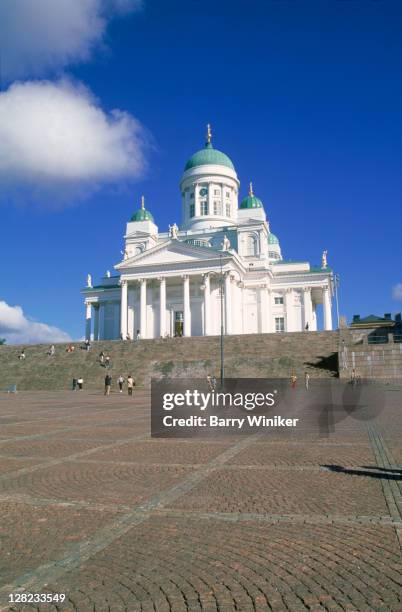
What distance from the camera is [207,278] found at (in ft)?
193

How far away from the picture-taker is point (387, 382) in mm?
33688

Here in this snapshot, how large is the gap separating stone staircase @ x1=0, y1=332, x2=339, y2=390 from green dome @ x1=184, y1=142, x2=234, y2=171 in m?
37.9

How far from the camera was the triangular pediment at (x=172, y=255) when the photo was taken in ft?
197

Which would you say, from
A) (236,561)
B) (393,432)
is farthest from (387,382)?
(236,561)

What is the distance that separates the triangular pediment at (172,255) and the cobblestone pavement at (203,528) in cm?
5012

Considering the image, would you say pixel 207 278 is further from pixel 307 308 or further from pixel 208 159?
pixel 208 159

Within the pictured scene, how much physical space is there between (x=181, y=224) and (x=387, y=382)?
50035 mm

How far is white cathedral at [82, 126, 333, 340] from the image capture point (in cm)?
6062

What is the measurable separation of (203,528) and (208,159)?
246 feet

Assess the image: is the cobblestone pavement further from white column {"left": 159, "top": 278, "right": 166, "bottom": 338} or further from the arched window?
the arched window

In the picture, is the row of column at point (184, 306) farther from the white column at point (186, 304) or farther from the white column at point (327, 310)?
the white column at point (327, 310)

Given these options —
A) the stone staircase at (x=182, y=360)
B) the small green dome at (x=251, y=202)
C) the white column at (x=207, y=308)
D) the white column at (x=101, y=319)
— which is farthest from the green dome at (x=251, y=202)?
the stone staircase at (x=182, y=360)

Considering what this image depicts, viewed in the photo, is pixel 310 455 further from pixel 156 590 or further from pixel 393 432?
pixel 156 590

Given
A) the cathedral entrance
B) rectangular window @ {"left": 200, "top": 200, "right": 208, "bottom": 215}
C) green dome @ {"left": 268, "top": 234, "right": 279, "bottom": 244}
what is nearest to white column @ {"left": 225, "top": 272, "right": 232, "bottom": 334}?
the cathedral entrance
